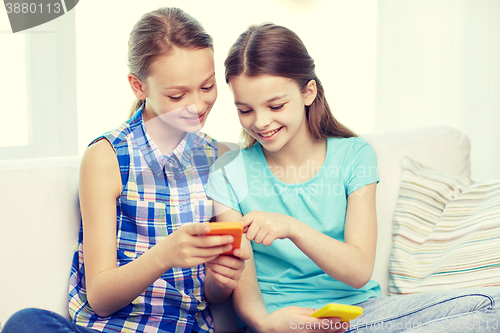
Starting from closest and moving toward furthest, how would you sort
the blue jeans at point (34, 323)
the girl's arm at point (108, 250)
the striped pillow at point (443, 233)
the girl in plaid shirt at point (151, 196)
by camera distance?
the blue jeans at point (34, 323) < the girl's arm at point (108, 250) < the girl in plaid shirt at point (151, 196) < the striped pillow at point (443, 233)

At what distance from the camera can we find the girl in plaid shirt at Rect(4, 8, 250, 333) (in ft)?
2.87

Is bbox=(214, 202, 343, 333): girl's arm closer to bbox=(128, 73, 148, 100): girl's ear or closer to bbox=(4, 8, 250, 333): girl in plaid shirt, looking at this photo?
bbox=(4, 8, 250, 333): girl in plaid shirt

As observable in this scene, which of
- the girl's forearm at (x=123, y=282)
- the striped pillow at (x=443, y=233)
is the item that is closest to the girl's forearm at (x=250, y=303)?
the girl's forearm at (x=123, y=282)

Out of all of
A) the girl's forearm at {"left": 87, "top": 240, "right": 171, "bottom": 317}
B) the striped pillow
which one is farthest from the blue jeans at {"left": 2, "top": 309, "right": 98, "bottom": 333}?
the striped pillow

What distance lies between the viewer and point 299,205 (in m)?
1.08

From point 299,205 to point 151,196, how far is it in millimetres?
357

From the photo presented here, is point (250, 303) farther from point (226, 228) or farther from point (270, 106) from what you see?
point (270, 106)

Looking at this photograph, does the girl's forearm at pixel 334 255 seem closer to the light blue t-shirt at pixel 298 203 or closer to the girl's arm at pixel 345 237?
the girl's arm at pixel 345 237

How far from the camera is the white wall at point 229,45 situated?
76.3 inches

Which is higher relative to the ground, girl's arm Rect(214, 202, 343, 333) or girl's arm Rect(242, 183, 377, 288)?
girl's arm Rect(242, 183, 377, 288)

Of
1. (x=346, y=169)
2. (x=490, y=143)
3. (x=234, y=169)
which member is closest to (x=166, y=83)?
(x=234, y=169)

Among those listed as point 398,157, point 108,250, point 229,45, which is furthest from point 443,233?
point 229,45

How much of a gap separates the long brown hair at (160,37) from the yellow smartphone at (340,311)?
58cm

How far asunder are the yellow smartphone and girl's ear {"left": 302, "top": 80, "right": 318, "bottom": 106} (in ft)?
1.66
